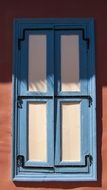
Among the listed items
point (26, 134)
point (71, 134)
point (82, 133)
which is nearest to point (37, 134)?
point (26, 134)

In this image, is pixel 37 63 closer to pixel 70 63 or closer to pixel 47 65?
pixel 47 65

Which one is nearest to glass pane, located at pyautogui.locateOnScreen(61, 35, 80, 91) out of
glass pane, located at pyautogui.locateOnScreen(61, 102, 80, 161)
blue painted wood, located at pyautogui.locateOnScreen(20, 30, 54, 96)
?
blue painted wood, located at pyautogui.locateOnScreen(20, 30, 54, 96)

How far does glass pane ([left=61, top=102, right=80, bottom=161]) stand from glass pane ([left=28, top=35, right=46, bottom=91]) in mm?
385

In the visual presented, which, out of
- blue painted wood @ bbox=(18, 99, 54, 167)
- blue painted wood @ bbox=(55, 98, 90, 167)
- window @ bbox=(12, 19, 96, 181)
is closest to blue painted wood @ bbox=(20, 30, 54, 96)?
window @ bbox=(12, 19, 96, 181)

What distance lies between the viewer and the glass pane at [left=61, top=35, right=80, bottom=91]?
5.75 metres

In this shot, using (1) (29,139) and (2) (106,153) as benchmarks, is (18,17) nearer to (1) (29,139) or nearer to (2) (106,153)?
(1) (29,139)

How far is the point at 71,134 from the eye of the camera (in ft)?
18.8

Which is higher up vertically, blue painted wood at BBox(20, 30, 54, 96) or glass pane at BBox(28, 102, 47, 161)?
blue painted wood at BBox(20, 30, 54, 96)

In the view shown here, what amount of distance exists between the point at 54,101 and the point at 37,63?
438 mm

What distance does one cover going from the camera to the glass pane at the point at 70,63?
5754mm

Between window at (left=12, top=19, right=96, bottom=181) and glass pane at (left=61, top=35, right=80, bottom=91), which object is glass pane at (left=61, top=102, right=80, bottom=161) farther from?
glass pane at (left=61, top=35, right=80, bottom=91)

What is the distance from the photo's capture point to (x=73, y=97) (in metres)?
5.74

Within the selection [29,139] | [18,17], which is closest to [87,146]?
[29,139]

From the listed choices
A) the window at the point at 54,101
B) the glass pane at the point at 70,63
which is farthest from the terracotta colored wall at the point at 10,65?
the glass pane at the point at 70,63
